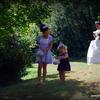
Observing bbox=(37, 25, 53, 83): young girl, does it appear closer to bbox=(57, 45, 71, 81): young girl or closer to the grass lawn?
bbox=(57, 45, 71, 81): young girl

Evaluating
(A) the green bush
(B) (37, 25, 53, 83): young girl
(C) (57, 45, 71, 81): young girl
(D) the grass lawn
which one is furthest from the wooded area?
(D) the grass lawn

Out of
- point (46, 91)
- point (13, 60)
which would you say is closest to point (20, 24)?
point (13, 60)

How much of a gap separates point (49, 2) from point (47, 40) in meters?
2.07

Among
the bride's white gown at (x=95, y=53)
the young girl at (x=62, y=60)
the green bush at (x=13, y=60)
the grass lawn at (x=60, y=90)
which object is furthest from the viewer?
the bride's white gown at (x=95, y=53)

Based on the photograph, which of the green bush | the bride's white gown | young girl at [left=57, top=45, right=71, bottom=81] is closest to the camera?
young girl at [left=57, top=45, right=71, bottom=81]

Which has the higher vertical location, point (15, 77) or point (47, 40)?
point (47, 40)

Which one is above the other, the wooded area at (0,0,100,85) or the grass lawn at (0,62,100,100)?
the wooded area at (0,0,100,85)

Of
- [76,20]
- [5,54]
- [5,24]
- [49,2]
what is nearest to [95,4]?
[49,2]

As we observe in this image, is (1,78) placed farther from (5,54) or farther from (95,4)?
(95,4)

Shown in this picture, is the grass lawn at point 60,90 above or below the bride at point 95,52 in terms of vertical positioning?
below

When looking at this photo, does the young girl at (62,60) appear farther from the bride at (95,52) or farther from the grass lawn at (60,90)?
the bride at (95,52)

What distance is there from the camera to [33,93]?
10797 millimetres

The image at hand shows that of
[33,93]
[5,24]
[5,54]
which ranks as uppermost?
[5,24]

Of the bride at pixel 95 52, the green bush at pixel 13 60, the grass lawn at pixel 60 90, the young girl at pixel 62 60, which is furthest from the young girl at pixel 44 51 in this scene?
the bride at pixel 95 52
